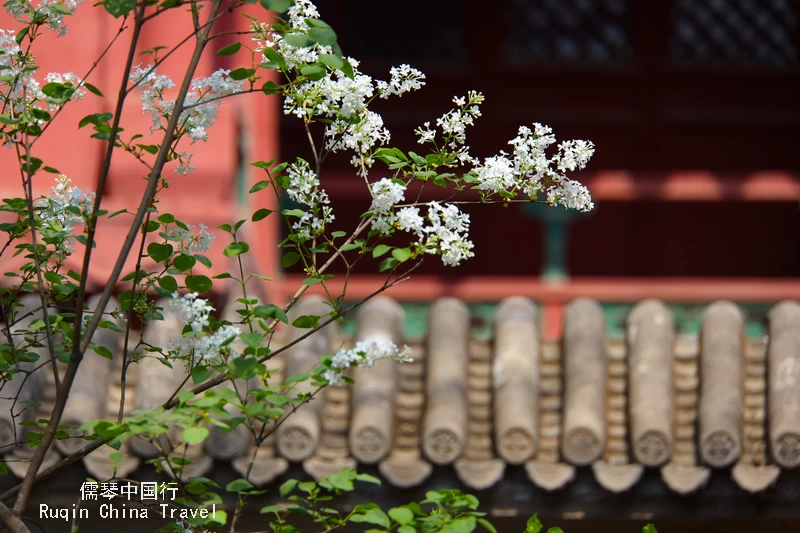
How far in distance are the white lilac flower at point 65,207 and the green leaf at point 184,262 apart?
0.60 feet

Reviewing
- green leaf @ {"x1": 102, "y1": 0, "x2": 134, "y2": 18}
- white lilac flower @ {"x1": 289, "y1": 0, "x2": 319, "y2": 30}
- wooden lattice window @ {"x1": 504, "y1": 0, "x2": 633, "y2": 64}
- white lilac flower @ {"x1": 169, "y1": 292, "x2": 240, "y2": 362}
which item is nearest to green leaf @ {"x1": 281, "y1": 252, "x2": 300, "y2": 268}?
white lilac flower @ {"x1": 169, "y1": 292, "x2": 240, "y2": 362}

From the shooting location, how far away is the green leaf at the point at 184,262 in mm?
1761

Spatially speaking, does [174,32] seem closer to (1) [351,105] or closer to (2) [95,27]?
(2) [95,27]

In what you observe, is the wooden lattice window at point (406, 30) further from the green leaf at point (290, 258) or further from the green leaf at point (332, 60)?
the green leaf at point (332, 60)

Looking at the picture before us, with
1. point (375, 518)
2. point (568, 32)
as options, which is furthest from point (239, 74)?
point (568, 32)

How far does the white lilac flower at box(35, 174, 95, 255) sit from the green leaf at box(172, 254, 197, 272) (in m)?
0.18

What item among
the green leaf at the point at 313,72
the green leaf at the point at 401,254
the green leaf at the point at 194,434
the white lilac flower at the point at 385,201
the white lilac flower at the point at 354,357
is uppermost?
the green leaf at the point at 313,72

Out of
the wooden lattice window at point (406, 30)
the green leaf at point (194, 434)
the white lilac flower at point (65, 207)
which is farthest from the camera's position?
the wooden lattice window at point (406, 30)

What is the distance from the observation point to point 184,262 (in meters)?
1.77

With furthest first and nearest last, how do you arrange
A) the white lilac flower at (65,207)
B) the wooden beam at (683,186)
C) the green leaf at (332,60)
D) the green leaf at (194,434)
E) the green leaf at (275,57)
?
1. the wooden beam at (683,186)
2. the white lilac flower at (65,207)
3. the green leaf at (275,57)
4. the green leaf at (332,60)
5. the green leaf at (194,434)

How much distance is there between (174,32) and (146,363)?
4.30ft

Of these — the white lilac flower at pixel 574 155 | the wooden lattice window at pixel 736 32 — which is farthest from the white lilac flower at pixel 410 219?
the wooden lattice window at pixel 736 32

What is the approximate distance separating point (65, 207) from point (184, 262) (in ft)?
0.76

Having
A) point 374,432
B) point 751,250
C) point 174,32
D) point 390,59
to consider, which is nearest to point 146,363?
Result: point 374,432
